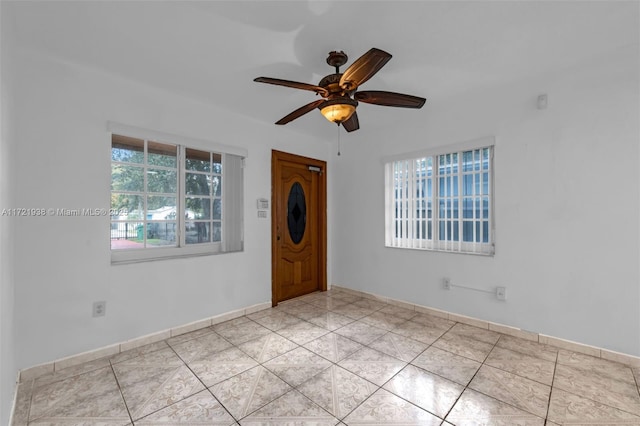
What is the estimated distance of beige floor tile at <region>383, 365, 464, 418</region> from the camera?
181 centimetres

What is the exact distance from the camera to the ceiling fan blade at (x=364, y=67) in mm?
1628

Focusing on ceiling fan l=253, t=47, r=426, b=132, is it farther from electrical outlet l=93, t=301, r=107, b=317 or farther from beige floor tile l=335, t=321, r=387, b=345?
electrical outlet l=93, t=301, r=107, b=317

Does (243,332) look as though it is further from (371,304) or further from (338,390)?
(371,304)

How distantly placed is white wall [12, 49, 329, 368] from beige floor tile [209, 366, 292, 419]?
1.21m

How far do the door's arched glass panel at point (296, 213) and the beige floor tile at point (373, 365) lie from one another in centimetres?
208

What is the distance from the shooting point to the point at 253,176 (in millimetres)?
3623

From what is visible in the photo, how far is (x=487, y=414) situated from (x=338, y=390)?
94 cm

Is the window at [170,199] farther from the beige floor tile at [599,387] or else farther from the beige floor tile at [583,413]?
the beige floor tile at [599,387]

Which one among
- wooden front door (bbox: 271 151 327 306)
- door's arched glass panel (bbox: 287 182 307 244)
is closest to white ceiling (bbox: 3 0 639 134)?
wooden front door (bbox: 271 151 327 306)

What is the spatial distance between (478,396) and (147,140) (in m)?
3.53

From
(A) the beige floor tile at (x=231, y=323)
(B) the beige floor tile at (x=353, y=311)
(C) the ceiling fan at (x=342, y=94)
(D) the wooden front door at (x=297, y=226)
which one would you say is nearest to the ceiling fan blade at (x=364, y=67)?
(C) the ceiling fan at (x=342, y=94)

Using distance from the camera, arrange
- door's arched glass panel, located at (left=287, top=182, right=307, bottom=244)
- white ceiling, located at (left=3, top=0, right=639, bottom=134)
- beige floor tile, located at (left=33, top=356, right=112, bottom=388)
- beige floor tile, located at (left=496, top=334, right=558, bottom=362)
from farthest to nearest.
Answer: door's arched glass panel, located at (left=287, top=182, right=307, bottom=244) < beige floor tile, located at (left=496, top=334, right=558, bottom=362) < beige floor tile, located at (left=33, top=356, right=112, bottom=388) < white ceiling, located at (left=3, top=0, right=639, bottom=134)

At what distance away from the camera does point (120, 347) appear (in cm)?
253

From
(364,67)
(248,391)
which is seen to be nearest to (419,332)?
(248,391)
